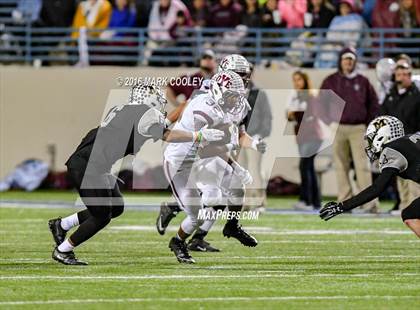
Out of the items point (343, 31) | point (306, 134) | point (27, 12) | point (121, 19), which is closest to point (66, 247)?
point (306, 134)

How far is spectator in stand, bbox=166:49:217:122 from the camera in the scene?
13.2 meters

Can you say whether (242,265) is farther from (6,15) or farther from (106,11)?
(6,15)

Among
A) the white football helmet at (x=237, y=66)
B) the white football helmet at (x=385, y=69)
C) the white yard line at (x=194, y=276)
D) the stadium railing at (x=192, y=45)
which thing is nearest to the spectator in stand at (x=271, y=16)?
the stadium railing at (x=192, y=45)

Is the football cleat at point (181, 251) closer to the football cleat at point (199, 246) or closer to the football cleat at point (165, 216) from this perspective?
the football cleat at point (199, 246)

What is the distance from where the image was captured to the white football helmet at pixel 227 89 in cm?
963

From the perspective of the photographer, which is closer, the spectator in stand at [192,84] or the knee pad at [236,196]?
the knee pad at [236,196]

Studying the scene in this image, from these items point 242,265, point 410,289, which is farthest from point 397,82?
point 410,289

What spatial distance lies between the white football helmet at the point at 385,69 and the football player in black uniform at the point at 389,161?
5.91m

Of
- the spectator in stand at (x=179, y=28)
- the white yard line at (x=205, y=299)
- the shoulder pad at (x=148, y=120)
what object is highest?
the shoulder pad at (x=148, y=120)

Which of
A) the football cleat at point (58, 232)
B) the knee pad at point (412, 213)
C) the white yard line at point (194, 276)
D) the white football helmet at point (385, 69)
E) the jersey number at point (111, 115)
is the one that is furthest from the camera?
the white football helmet at point (385, 69)

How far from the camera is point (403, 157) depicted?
867 centimetres

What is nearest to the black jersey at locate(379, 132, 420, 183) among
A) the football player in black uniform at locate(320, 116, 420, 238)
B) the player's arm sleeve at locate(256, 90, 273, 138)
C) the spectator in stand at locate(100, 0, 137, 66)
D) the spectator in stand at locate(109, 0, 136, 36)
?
the football player in black uniform at locate(320, 116, 420, 238)

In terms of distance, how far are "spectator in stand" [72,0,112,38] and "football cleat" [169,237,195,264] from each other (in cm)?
962

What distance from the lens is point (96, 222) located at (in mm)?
9039
